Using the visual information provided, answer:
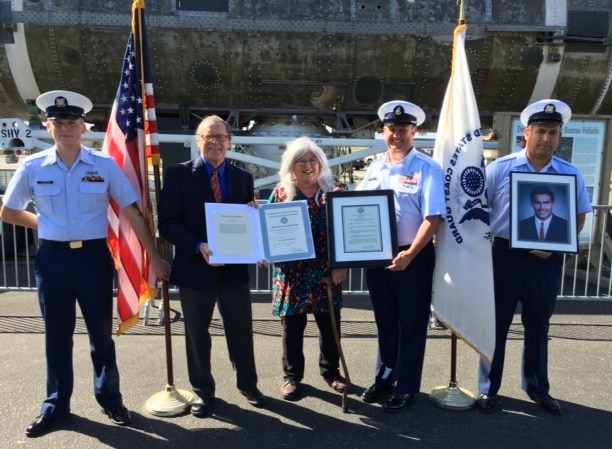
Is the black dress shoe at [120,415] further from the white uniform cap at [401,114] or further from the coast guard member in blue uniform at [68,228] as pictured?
the white uniform cap at [401,114]

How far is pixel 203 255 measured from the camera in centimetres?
300

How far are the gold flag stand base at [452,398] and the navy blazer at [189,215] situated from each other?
5.41 ft

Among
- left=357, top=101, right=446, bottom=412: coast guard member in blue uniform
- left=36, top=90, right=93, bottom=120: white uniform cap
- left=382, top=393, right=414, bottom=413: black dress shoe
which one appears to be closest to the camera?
left=36, top=90, right=93, bottom=120: white uniform cap

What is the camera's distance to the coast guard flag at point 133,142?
3191 millimetres

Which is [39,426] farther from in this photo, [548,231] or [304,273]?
[548,231]

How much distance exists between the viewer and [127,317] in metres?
3.38

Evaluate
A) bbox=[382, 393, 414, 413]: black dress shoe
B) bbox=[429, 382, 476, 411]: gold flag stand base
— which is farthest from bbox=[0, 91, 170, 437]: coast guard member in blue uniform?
bbox=[429, 382, 476, 411]: gold flag stand base

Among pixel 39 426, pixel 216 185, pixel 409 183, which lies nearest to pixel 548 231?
pixel 409 183

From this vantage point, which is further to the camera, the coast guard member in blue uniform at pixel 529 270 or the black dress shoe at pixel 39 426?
the coast guard member in blue uniform at pixel 529 270

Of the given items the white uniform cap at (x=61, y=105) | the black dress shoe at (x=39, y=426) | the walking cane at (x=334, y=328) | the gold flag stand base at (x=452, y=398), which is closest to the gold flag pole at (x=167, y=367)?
the white uniform cap at (x=61, y=105)

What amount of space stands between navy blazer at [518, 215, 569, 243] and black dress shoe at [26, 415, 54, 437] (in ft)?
10.1

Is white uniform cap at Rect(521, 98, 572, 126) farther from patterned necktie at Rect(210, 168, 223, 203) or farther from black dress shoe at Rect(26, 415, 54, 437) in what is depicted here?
black dress shoe at Rect(26, 415, 54, 437)

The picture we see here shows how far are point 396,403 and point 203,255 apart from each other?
159cm

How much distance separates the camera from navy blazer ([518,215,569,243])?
3.09m
